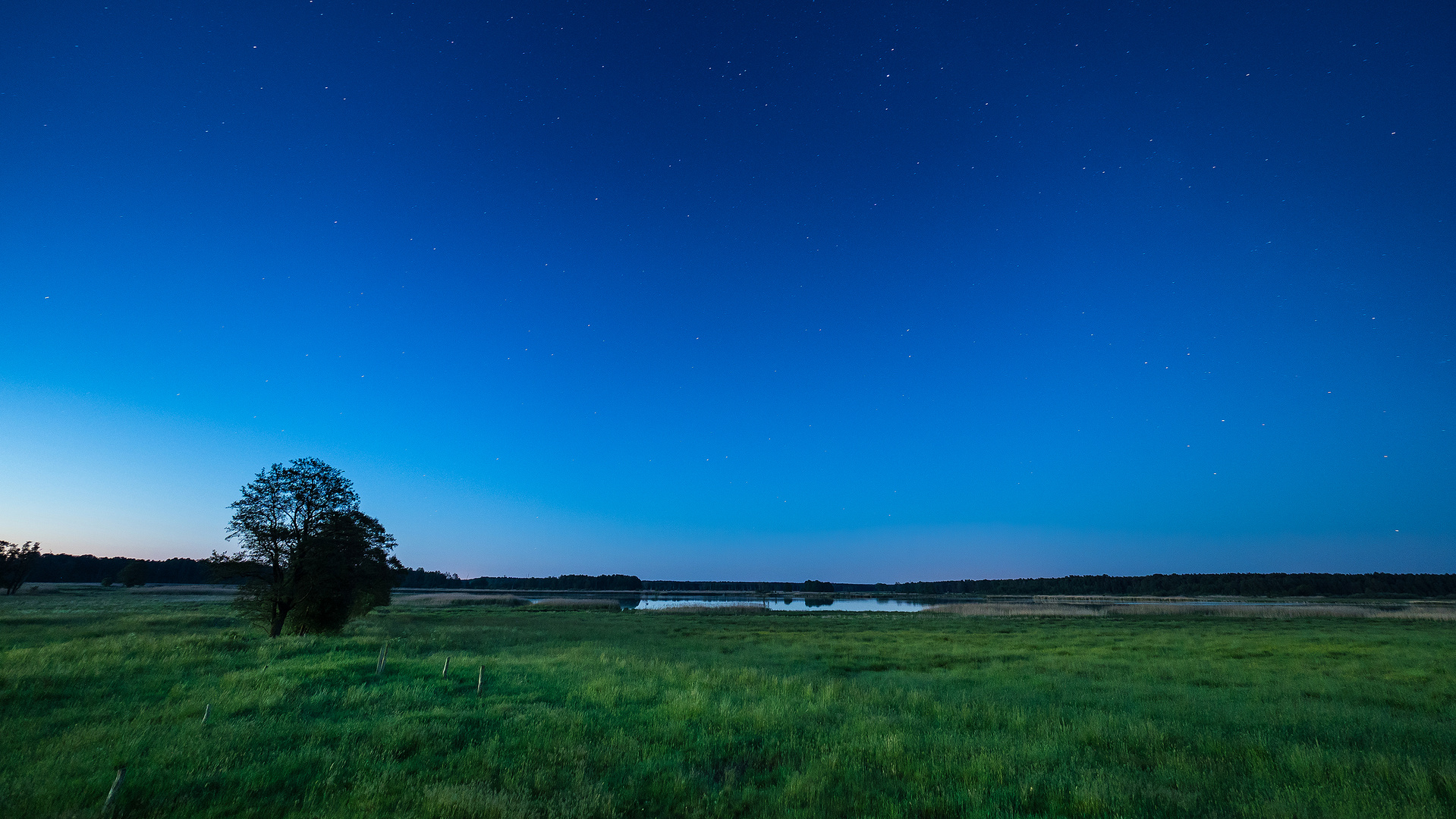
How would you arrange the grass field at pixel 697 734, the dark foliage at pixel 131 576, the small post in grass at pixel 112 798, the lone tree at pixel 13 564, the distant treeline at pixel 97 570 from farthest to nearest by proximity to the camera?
the distant treeline at pixel 97 570, the dark foliage at pixel 131 576, the lone tree at pixel 13 564, the grass field at pixel 697 734, the small post in grass at pixel 112 798

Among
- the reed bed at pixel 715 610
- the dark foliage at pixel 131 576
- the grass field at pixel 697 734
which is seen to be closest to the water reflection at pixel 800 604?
the reed bed at pixel 715 610

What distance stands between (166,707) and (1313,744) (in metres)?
27.2

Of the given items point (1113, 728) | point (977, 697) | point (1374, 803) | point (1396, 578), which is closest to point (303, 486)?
point (977, 697)

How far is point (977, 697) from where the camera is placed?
62.7ft

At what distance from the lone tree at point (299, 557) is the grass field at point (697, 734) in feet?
15.9

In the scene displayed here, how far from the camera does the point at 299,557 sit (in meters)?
33.5

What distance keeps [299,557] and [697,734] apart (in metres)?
30.6

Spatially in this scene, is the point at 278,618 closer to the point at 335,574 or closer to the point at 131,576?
the point at 335,574

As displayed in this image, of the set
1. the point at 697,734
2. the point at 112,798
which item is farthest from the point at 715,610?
the point at 112,798

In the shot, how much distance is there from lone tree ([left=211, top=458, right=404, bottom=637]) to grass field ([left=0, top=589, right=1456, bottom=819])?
15.9ft

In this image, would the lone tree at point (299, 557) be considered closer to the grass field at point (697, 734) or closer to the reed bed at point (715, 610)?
the grass field at point (697, 734)

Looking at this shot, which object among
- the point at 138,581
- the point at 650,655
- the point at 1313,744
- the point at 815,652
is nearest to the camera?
the point at 1313,744

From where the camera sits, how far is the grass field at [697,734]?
374 inches

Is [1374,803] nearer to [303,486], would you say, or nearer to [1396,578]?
[303,486]
